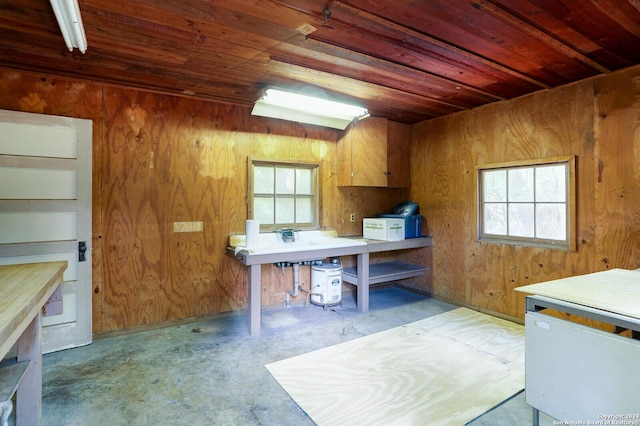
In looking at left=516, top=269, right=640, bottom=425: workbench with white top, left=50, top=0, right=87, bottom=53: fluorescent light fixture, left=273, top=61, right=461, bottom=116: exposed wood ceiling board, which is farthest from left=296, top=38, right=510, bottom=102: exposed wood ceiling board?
left=516, top=269, right=640, bottom=425: workbench with white top

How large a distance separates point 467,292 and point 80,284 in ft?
13.8

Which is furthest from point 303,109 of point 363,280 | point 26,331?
point 26,331

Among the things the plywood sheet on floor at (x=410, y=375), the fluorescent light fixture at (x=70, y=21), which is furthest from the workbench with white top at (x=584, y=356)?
the fluorescent light fixture at (x=70, y=21)

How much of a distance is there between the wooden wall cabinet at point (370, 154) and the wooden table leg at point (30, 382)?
3297mm

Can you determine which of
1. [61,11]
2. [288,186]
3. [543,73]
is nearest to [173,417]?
[61,11]

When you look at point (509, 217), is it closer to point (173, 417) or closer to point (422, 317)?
point (422, 317)

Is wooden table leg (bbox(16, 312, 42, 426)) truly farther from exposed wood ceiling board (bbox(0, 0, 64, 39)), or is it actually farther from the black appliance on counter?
the black appliance on counter

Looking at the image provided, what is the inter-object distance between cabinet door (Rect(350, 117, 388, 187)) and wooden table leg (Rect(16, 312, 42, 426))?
3.30 meters

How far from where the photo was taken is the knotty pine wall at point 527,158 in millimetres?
2711

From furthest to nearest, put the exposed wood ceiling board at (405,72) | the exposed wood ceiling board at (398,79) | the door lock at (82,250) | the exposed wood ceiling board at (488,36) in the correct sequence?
the door lock at (82,250), the exposed wood ceiling board at (398,79), the exposed wood ceiling board at (405,72), the exposed wood ceiling board at (488,36)

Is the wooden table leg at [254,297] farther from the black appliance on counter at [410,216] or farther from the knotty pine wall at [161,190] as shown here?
the black appliance on counter at [410,216]

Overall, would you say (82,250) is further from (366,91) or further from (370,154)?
(370,154)

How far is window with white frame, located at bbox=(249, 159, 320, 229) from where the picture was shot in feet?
12.6

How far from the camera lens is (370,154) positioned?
4.20 metres
